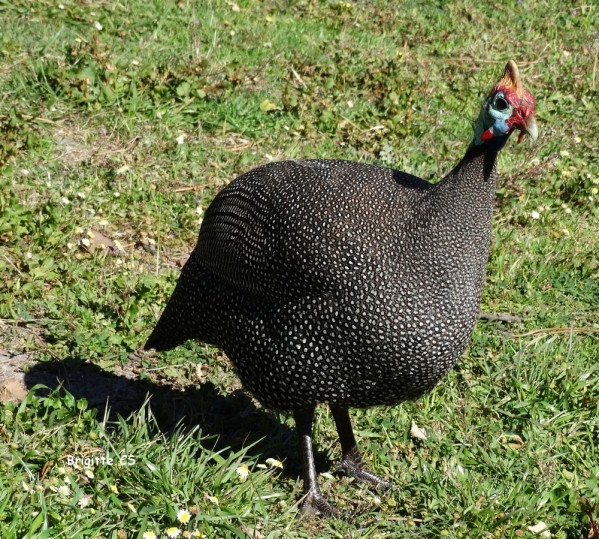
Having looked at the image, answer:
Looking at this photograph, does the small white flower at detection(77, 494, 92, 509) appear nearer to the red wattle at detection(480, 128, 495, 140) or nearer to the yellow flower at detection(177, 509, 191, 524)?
the yellow flower at detection(177, 509, 191, 524)

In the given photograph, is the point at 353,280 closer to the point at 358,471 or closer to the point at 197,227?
the point at 358,471

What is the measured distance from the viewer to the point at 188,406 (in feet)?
13.3

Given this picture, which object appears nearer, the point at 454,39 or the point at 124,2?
the point at 124,2

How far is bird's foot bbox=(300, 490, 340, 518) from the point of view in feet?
11.8

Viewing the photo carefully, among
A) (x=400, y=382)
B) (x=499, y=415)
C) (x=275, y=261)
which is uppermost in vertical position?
(x=275, y=261)

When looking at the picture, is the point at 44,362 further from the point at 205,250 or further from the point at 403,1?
the point at 403,1

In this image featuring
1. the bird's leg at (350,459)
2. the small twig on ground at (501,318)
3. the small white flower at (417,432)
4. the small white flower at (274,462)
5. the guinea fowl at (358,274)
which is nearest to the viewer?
the guinea fowl at (358,274)

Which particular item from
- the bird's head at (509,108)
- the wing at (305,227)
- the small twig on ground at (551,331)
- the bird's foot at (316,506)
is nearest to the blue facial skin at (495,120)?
the bird's head at (509,108)

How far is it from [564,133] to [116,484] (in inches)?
177

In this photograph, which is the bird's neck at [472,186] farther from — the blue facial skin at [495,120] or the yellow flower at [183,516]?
the yellow flower at [183,516]

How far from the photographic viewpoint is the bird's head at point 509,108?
302cm

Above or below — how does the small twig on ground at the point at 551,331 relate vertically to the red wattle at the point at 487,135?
below

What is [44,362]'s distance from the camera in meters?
A: 4.06

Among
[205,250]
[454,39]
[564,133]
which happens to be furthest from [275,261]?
[454,39]
